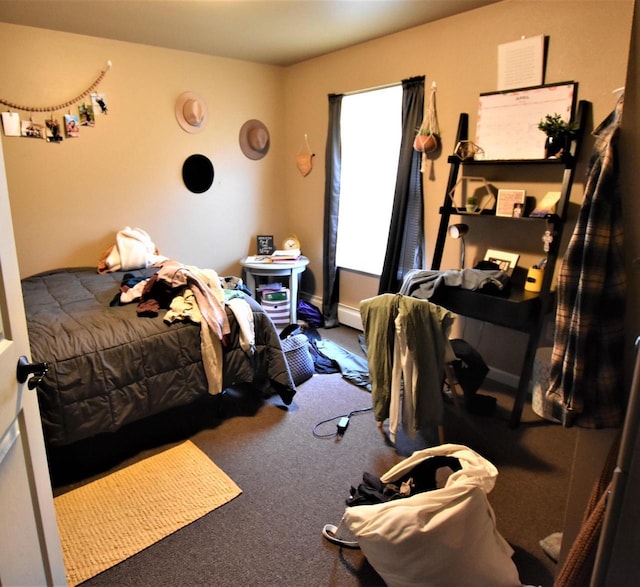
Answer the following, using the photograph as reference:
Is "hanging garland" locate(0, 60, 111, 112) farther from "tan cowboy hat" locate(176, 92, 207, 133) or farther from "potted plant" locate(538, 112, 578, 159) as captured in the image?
"potted plant" locate(538, 112, 578, 159)

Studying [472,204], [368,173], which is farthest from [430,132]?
[368,173]

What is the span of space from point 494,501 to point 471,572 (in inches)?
25.4

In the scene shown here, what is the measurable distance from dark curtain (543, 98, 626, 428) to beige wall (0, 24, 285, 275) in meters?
3.32

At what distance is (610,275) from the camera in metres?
1.15

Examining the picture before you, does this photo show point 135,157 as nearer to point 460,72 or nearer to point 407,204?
point 407,204

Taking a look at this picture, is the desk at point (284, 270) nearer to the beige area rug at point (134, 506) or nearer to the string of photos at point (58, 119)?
the string of photos at point (58, 119)

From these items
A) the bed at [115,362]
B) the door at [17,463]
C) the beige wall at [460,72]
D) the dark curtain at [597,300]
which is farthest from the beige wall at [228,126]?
the door at [17,463]

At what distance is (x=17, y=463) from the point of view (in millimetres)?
1063

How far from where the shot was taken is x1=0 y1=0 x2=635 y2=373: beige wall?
2.45 meters

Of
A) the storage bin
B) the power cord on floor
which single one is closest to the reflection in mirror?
the power cord on floor

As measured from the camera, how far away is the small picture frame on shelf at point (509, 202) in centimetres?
256

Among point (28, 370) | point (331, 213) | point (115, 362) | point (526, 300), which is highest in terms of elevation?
point (331, 213)

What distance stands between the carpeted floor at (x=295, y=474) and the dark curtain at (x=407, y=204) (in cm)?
104

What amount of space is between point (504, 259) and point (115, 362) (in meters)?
2.30
